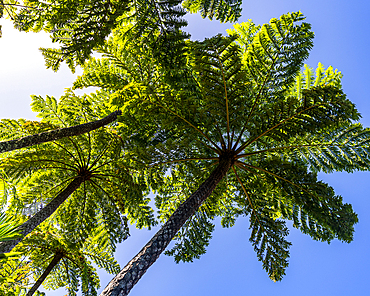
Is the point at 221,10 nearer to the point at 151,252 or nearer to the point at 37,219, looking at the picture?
the point at 151,252

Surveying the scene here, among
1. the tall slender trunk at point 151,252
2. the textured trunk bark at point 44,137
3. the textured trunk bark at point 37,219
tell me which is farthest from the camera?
the textured trunk bark at point 37,219

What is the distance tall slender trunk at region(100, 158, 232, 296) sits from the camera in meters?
2.36

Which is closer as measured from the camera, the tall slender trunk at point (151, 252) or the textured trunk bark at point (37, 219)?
the tall slender trunk at point (151, 252)

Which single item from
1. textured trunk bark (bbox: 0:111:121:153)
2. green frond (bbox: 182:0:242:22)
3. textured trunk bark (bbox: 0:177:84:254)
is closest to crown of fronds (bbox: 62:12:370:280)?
green frond (bbox: 182:0:242:22)

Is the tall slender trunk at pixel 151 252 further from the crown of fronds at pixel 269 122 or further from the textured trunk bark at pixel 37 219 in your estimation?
the textured trunk bark at pixel 37 219

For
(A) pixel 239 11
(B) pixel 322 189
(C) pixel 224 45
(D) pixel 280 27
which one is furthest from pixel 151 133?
(B) pixel 322 189

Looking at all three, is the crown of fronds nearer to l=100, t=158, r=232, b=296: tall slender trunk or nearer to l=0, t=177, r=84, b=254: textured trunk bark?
l=100, t=158, r=232, b=296: tall slender trunk

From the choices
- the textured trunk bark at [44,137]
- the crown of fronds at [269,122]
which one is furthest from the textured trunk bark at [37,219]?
the crown of fronds at [269,122]

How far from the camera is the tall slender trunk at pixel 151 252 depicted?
236cm

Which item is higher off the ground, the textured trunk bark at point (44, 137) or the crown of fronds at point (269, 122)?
the crown of fronds at point (269, 122)

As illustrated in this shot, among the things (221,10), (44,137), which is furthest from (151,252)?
(221,10)

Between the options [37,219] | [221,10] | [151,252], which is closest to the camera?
[151,252]

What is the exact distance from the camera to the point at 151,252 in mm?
2793

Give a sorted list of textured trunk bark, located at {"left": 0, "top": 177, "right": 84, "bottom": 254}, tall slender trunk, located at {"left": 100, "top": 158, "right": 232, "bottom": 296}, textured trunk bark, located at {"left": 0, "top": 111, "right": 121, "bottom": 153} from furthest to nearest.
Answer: textured trunk bark, located at {"left": 0, "top": 177, "right": 84, "bottom": 254}, textured trunk bark, located at {"left": 0, "top": 111, "right": 121, "bottom": 153}, tall slender trunk, located at {"left": 100, "top": 158, "right": 232, "bottom": 296}
